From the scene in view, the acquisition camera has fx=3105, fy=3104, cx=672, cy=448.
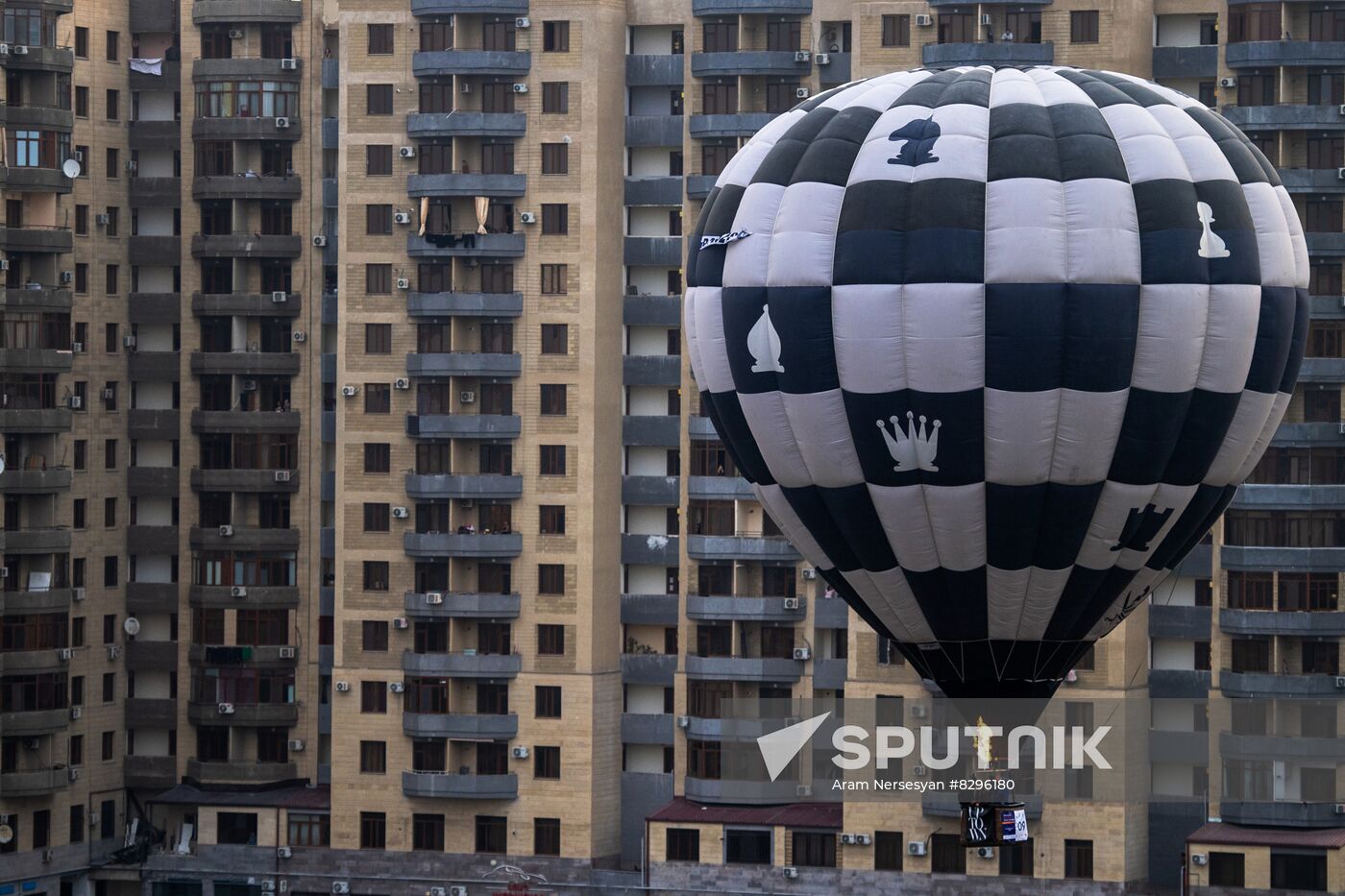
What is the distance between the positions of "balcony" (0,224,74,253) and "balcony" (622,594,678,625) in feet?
51.6

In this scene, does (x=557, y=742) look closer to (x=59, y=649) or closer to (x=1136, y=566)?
(x=59, y=649)

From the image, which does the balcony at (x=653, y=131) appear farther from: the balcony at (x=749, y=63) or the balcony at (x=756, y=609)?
the balcony at (x=756, y=609)

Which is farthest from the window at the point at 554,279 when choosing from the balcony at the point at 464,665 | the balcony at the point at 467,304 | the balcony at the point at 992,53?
the balcony at the point at 992,53

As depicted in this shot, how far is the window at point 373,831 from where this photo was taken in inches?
2867

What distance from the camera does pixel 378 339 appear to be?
7288cm

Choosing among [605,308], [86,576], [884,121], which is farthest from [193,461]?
[884,121]

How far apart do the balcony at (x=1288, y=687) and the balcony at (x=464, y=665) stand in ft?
54.6

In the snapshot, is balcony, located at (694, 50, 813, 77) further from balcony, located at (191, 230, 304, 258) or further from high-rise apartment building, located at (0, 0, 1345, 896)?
balcony, located at (191, 230, 304, 258)

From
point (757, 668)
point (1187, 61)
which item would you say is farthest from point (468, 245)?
point (1187, 61)

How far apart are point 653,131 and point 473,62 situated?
178 inches

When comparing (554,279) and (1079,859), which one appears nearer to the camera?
(1079,859)

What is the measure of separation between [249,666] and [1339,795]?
26.2m

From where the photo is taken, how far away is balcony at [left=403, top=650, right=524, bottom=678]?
236ft

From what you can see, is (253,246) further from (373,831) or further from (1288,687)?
(1288,687)
